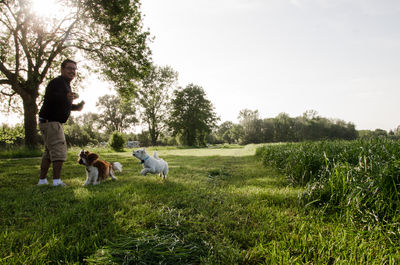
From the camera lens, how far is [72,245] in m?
1.56

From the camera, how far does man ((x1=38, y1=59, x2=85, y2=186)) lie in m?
3.99

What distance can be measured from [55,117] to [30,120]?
10650 millimetres

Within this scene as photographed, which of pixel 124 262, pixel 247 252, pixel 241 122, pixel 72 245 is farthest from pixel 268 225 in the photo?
pixel 241 122

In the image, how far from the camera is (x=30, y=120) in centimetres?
1155

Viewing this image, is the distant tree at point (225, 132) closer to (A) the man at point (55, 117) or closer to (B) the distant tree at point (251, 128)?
(B) the distant tree at point (251, 128)

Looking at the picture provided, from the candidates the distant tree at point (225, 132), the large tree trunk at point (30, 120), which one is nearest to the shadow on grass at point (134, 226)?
the large tree trunk at point (30, 120)

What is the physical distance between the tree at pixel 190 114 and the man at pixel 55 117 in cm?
3361

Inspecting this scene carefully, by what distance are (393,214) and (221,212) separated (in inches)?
70.0

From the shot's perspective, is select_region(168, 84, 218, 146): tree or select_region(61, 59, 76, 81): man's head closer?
select_region(61, 59, 76, 81): man's head

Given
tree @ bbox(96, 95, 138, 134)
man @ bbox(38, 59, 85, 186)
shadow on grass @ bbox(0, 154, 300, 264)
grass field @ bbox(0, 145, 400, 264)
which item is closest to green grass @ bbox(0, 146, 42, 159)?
man @ bbox(38, 59, 85, 186)

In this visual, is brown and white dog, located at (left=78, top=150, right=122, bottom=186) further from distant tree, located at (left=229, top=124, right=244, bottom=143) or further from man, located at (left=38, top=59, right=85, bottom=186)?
distant tree, located at (left=229, top=124, right=244, bottom=143)

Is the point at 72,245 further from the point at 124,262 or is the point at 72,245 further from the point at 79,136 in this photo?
the point at 79,136

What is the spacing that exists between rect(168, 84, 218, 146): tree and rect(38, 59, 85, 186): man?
110 ft

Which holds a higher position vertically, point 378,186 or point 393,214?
point 378,186
